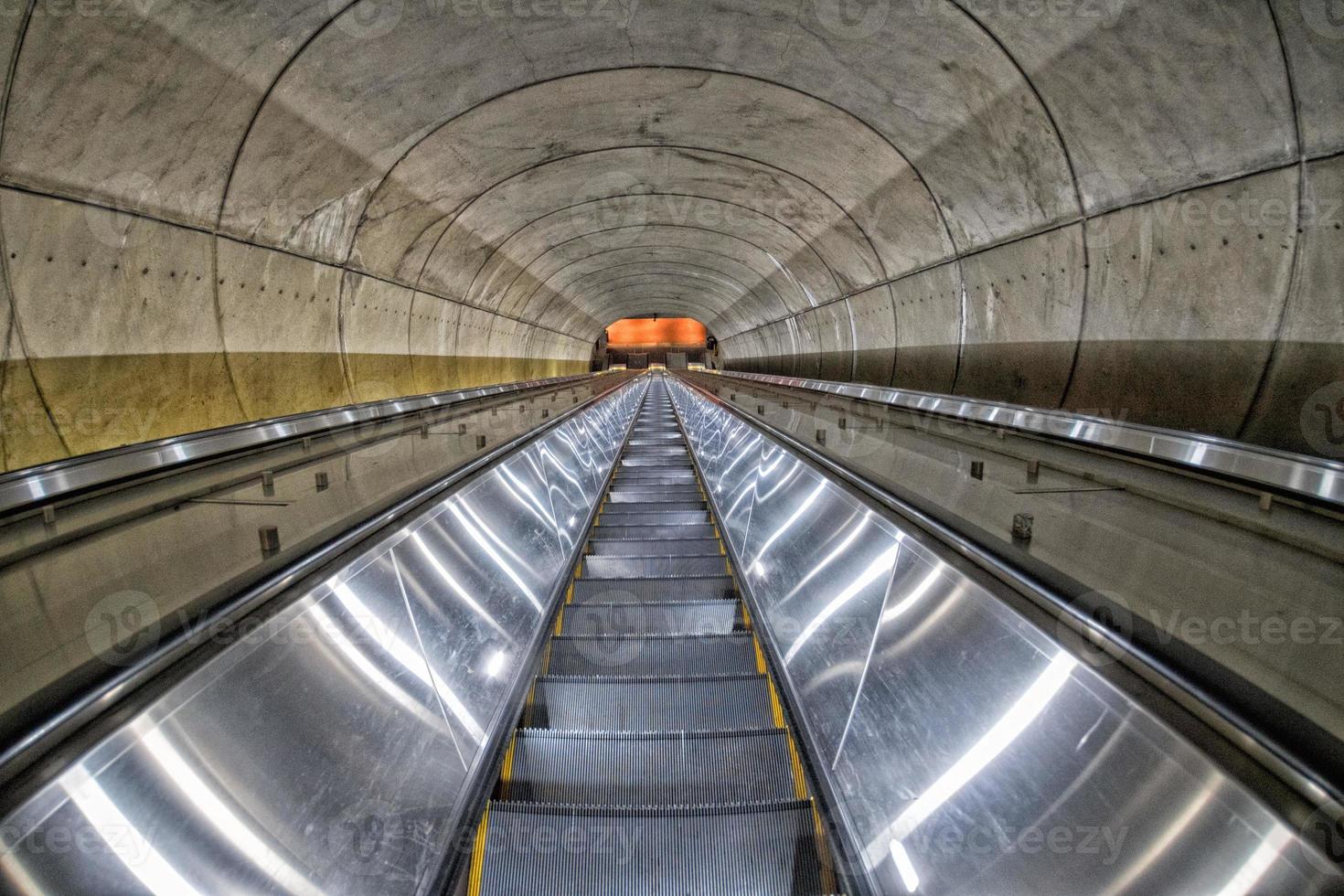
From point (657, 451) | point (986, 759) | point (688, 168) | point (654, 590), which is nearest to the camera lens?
point (986, 759)

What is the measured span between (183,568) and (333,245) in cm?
697

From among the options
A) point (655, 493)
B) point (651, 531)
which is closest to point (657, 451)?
point (655, 493)

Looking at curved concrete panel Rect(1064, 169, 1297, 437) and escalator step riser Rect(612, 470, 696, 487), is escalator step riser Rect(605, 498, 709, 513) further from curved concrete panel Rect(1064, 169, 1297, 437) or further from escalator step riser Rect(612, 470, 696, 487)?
curved concrete panel Rect(1064, 169, 1297, 437)

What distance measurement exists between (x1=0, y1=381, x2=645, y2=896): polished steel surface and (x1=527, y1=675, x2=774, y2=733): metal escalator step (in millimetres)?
221

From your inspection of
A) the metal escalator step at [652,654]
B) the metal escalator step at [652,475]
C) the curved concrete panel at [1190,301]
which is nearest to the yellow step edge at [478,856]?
the metal escalator step at [652,654]

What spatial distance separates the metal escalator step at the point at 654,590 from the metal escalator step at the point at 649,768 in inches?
55.2

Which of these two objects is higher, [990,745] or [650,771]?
[990,745]

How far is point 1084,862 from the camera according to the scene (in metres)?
1.15

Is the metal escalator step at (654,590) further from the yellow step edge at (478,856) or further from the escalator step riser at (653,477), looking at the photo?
the escalator step riser at (653,477)

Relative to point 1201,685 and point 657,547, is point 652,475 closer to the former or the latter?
point 657,547

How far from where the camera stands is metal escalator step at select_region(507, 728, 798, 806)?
2.36 meters

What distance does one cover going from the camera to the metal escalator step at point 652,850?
187 cm

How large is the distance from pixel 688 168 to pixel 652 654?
8474mm

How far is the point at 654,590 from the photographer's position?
13.3ft
